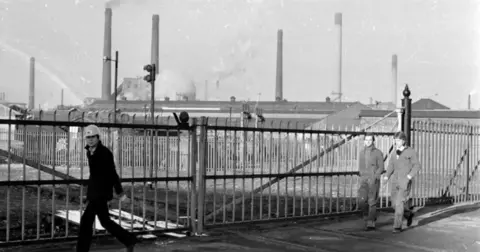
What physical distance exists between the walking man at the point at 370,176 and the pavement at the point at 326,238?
31 cm

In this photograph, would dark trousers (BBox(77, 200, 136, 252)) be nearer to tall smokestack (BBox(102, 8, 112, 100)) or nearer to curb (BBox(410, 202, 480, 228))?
curb (BBox(410, 202, 480, 228))

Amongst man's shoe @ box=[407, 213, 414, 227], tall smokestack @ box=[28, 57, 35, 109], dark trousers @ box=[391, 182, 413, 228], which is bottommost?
man's shoe @ box=[407, 213, 414, 227]

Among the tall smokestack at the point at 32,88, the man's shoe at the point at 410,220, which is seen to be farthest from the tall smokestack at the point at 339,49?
the man's shoe at the point at 410,220

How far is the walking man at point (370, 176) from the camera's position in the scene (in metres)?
11.0

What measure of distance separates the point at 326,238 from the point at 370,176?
1.61 m

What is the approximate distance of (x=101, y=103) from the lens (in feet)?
237

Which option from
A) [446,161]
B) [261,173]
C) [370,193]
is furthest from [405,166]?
[446,161]

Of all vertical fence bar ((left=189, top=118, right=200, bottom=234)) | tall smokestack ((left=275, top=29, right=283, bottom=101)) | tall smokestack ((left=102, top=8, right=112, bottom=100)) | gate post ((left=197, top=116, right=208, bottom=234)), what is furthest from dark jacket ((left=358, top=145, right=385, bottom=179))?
tall smokestack ((left=102, top=8, right=112, bottom=100))

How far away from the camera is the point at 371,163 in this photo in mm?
11023

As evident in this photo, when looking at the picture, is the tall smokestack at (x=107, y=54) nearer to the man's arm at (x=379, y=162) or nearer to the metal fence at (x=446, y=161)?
the metal fence at (x=446, y=161)

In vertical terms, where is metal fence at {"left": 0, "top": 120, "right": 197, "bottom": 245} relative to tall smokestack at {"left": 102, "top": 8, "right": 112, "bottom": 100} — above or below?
below

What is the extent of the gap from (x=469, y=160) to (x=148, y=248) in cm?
1043

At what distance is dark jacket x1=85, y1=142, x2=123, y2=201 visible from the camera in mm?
7293

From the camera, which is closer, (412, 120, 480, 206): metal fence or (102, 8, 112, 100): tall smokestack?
(412, 120, 480, 206): metal fence
